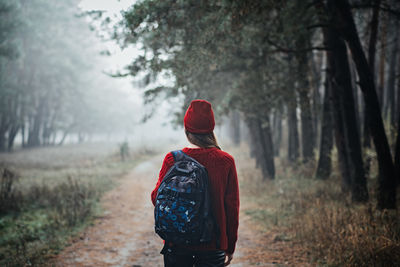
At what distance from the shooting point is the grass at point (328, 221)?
3682 mm

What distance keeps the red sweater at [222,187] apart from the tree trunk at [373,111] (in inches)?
182

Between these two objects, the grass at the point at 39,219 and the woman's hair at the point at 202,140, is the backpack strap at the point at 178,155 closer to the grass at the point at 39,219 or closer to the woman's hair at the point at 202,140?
the woman's hair at the point at 202,140

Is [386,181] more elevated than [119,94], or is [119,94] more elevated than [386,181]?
[119,94]

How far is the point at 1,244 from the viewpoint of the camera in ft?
17.6

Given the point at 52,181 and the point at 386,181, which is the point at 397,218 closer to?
the point at 386,181

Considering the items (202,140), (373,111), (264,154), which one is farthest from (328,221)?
(264,154)

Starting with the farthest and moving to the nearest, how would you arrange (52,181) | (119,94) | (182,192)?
1. (119,94)
2. (52,181)
3. (182,192)

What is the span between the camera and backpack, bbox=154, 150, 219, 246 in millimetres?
1960

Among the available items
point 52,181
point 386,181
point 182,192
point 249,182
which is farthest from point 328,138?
point 52,181

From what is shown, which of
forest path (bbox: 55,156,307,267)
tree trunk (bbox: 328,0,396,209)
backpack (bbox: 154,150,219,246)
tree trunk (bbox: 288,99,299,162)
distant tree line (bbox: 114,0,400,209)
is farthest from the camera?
tree trunk (bbox: 288,99,299,162)

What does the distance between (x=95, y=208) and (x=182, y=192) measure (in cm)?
688

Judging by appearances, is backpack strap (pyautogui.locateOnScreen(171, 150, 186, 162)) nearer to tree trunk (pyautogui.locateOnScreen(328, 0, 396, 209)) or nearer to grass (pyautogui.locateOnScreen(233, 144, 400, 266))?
grass (pyautogui.locateOnScreen(233, 144, 400, 266))

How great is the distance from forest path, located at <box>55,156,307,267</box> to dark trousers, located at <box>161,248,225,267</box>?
2624 millimetres

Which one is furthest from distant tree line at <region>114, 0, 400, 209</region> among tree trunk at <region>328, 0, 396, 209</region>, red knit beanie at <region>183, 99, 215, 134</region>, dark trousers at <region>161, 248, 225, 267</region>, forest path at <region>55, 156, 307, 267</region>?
dark trousers at <region>161, 248, 225, 267</region>
